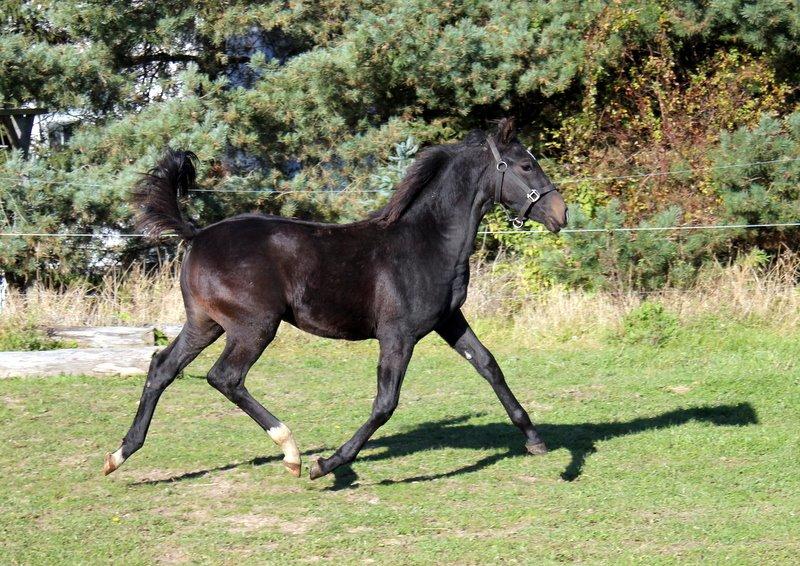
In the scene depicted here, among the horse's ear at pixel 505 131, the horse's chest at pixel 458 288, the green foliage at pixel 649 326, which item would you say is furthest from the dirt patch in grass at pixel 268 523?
the green foliage at pixel 649 326

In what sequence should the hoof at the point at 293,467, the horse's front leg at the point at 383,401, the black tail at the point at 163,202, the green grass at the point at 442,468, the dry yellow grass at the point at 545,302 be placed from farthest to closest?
the dry yellow grass at the point at 545,302, the black tail at the point at 163,202, the hoof at the point at 293,467, the horse's front leg at the point at 383,401, the green grass at the point at 442,468

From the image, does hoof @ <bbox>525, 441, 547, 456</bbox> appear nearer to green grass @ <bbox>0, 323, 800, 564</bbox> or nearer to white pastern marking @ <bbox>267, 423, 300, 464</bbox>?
green grass @ <bbox>0, 323, 800, 564</bbox>

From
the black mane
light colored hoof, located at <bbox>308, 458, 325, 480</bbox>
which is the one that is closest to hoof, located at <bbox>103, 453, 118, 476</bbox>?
light colored hoof, located at <bbox>308, 458, 325, 480</bbox>

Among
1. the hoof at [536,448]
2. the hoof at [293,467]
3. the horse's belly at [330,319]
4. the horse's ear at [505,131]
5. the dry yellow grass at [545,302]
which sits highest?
the horse's ear at [505,131]

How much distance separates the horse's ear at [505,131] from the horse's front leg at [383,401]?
60.7 inches

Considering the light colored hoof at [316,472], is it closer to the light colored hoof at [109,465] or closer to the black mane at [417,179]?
the light colored hoof at [109,465]

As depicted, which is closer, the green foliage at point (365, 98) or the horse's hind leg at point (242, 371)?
the horse's hind leg at point (242, 371)

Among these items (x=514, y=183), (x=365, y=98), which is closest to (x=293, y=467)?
(x=514, y=183)

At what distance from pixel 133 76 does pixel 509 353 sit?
7841 millimetres

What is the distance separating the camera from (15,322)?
1137 centimetres

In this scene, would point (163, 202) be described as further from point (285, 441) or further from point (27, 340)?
point (27, 340)

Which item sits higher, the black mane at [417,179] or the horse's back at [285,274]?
the black mane at [417,179]

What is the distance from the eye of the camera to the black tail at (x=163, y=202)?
685 centimetres

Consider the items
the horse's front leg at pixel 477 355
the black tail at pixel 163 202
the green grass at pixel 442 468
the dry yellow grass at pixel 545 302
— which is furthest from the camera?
the dry yellow grass at pixel 545 302
